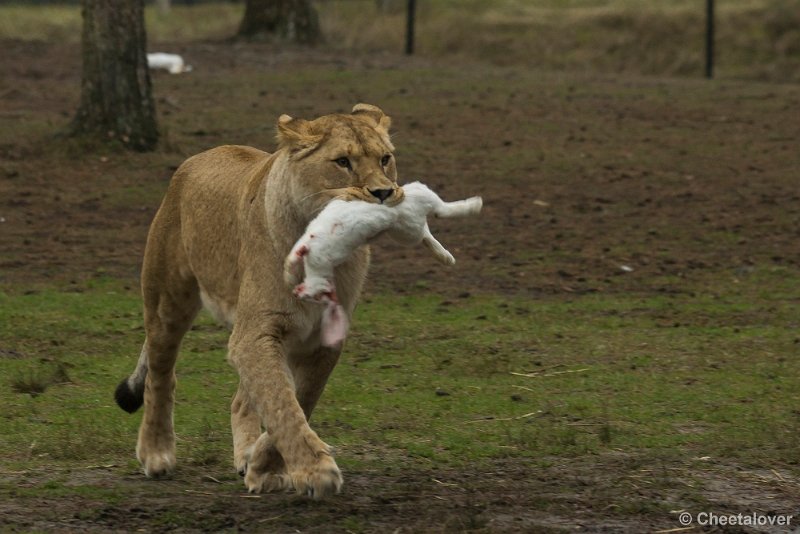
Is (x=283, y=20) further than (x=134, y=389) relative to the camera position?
Yes

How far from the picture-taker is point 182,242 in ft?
21.5

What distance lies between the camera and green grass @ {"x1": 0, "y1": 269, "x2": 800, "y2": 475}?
271 inches

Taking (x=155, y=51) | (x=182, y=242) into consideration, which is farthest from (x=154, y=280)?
(x=155, y=51)

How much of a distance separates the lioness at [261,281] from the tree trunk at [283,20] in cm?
1403

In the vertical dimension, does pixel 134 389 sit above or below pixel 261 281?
below

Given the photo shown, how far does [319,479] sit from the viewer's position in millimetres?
5223

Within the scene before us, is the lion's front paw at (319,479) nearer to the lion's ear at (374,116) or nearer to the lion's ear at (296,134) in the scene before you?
the lion's ear at (296,134)

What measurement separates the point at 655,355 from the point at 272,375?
152 inches

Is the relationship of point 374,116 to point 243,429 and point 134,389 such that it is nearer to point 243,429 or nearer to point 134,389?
point 243,429

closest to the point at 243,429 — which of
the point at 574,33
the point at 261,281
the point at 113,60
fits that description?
the point at 261,281

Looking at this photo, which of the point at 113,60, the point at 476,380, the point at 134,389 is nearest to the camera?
the point at 134,389

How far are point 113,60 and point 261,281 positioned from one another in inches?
312

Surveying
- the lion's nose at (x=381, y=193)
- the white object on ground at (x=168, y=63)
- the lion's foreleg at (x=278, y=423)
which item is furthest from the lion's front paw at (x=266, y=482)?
the white object on ground at (x=168, y=63)

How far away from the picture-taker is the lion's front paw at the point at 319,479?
5.22 metres
